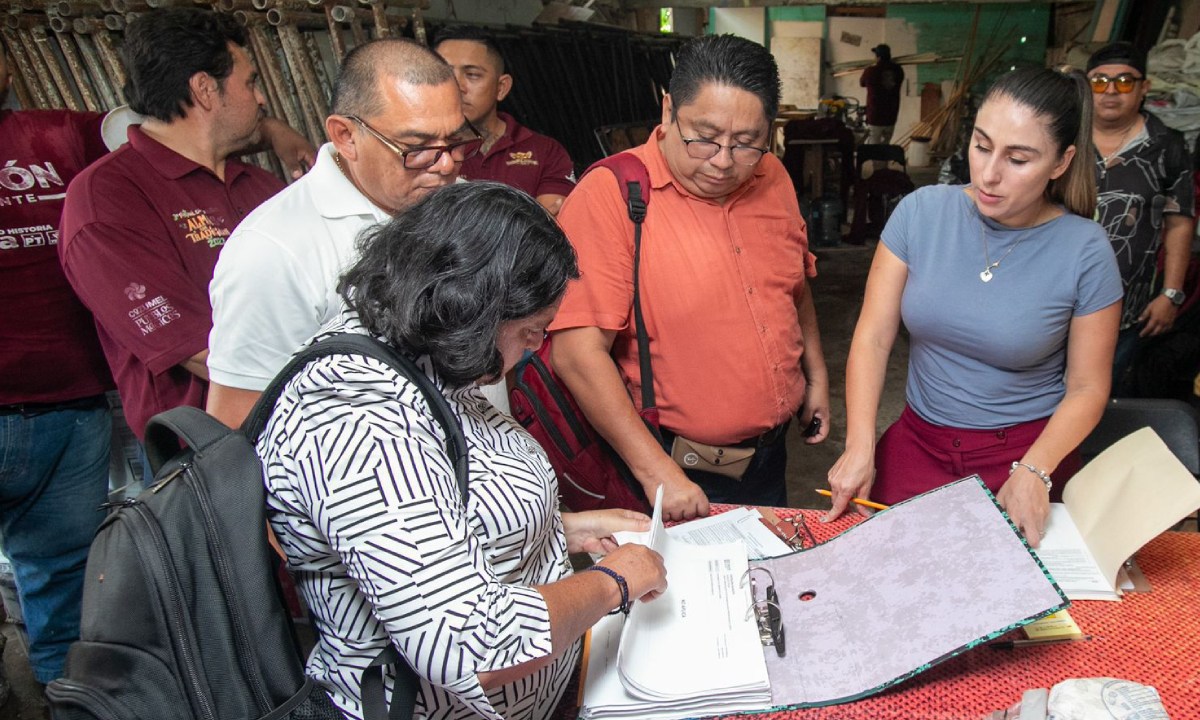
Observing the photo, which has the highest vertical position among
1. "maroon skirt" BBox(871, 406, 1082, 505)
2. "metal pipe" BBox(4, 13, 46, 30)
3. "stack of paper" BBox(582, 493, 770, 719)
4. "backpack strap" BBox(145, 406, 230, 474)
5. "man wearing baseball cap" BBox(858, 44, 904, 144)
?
"metal pipe" BBox(4, 13, 46, 30)

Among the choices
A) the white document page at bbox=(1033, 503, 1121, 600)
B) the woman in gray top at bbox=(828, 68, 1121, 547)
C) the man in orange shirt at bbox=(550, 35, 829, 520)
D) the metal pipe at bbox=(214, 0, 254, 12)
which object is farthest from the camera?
the metal pipe at bbox=(214, 0, 254, 12)

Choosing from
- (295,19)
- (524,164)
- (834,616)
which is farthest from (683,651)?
(295,19)

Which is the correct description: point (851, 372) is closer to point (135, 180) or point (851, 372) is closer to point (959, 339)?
point (959, 339)

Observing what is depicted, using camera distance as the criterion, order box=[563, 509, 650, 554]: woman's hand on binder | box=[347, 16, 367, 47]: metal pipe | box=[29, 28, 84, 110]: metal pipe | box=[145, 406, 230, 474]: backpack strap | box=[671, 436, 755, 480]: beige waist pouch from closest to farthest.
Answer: box=[145, 406, 230, 474]: backpack strap
box=[563, 509, 650, 554]: woman's hand on binder
box=[671, 436, 755, 480]: beige waist pouch
box=[29, 28, 84, 110]: metal pipe
box=[347, 16, 367, 47]: metal pipe

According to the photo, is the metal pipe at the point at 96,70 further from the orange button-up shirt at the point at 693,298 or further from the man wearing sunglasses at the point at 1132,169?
the man wearing sunglasses at the point at 1132,169

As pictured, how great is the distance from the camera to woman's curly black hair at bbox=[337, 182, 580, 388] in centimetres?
102

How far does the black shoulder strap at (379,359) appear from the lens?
39.5 inches

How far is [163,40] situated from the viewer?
6.39 feet

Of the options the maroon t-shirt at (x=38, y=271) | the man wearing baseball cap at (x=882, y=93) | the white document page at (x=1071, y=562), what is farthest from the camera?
the man wearing baseball cap at (x=882, y=93)

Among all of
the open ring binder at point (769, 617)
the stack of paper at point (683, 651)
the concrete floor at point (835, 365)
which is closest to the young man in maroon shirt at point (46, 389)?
the stack of paper at point (683, 651)

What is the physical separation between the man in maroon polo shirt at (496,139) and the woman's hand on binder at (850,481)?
1970 millimetres

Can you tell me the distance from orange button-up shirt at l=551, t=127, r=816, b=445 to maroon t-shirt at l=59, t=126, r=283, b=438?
94cm

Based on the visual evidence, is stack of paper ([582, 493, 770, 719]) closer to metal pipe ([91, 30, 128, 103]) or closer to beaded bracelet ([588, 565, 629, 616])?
beaded bracelet ([588, 565, 629, 616])

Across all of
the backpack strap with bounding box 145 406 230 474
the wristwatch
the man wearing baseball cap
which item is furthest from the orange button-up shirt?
the man wearing baseball cap
